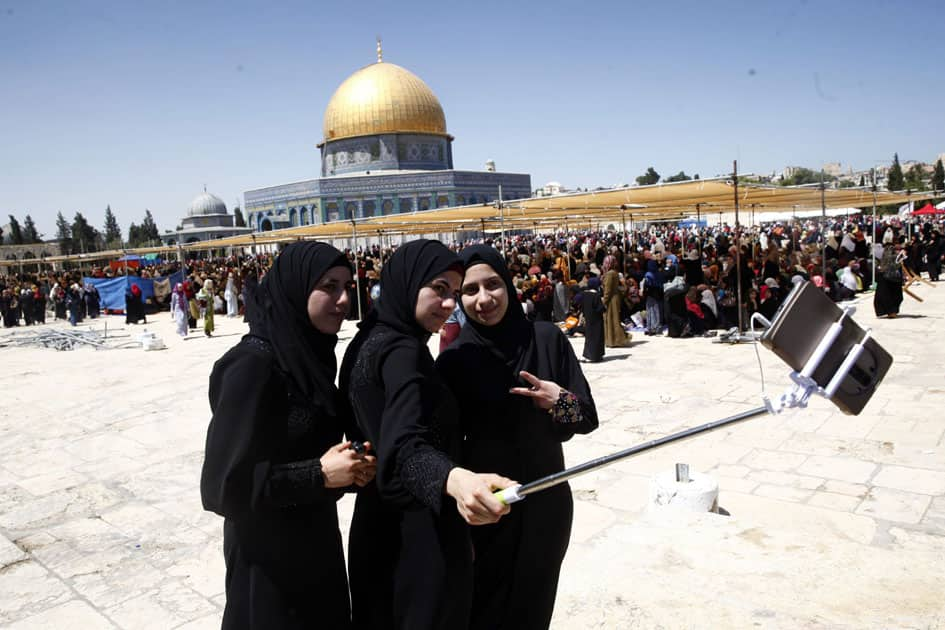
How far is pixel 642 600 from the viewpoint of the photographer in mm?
2848

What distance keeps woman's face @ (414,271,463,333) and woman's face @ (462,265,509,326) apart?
25 centimetres

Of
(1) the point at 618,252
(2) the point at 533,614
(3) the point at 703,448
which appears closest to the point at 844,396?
(2) the point at 533,614

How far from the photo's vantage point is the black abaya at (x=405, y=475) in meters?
1.53

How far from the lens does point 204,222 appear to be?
62406 mm

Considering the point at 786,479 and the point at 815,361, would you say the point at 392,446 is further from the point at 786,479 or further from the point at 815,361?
the point at 786,479

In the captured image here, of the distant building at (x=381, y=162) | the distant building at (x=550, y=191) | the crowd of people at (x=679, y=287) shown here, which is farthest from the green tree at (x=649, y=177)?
the crowd of people at (x=679, y=287)

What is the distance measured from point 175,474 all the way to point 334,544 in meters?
3.95

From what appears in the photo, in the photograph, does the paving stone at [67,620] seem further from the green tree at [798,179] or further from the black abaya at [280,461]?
the green tree at [798,179]

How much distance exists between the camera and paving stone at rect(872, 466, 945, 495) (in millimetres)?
3958

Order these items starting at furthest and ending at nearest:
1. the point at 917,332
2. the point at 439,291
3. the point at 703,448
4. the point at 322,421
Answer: the point at 917,332, the point at 703,448, the point at 439,291, the point at 322,421

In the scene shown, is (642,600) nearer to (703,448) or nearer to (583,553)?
(583,553)

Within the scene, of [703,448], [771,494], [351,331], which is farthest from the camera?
[351,331]

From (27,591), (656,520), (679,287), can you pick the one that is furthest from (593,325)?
(27,591)

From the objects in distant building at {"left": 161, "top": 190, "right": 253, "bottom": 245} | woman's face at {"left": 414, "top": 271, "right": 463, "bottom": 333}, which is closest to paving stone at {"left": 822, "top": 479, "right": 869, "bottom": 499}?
woman's face at {"left": 414, "top": 271, "right": 463, "bottom": 333}
